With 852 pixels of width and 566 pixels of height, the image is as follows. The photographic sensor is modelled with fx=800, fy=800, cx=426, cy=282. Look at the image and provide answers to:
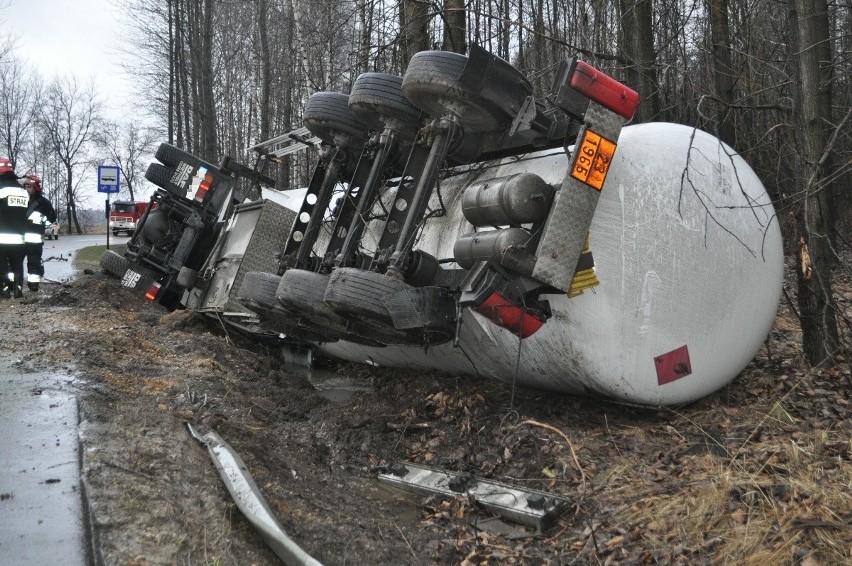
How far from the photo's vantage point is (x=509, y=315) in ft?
14.7

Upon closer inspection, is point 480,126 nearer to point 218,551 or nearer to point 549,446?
point 549,446

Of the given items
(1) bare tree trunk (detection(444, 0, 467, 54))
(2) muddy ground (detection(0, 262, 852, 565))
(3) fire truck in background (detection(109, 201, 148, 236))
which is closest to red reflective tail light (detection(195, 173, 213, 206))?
(1) bare tree trunk (detection(444, 0, 467, 54))

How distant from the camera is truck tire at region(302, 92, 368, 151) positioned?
21.7ft

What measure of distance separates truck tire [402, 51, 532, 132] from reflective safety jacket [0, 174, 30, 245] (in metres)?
7.41

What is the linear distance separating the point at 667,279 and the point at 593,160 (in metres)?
0.81

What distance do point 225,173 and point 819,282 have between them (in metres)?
7.45

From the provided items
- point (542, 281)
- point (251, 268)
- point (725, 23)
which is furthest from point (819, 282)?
point (725, 23)

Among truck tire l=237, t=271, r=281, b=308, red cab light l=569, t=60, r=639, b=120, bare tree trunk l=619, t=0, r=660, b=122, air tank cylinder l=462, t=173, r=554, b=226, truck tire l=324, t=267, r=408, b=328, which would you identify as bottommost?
truck tire l=237, t=271, r=281, b=308

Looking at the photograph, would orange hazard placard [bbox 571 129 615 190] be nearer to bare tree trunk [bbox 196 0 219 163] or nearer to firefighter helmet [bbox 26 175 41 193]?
firefighter helmet [bbox 26 175 41 193]

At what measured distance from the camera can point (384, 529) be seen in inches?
152

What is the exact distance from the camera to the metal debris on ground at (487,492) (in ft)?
12.8

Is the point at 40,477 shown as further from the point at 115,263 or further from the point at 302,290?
the point at 115,263

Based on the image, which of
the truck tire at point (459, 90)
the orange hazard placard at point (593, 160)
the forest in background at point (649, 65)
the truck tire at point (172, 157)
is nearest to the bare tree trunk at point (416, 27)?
the forest in background at point (649, 65)

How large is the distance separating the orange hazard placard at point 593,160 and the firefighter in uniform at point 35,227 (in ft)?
29.0
